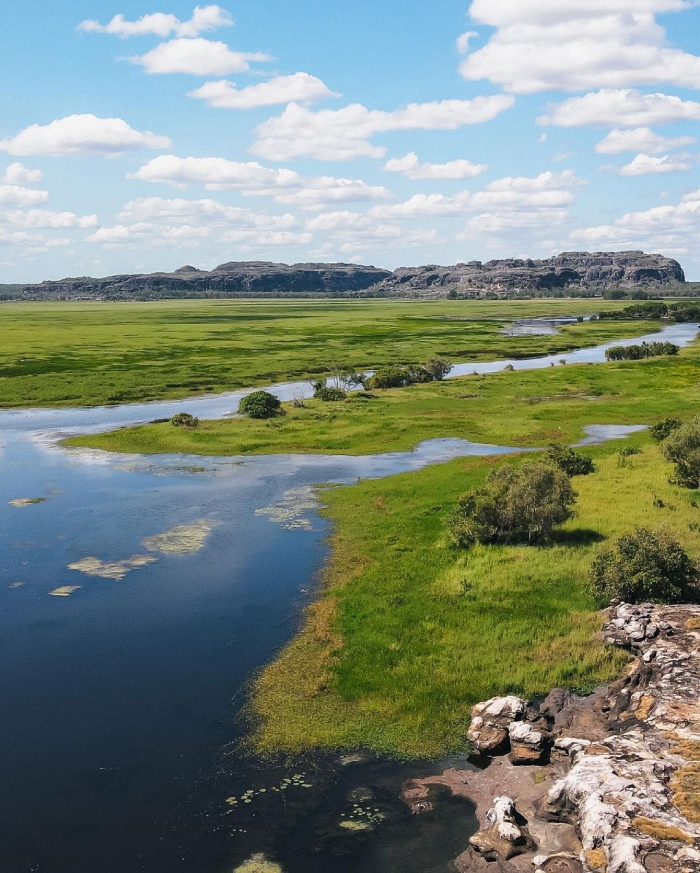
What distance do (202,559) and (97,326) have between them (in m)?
162

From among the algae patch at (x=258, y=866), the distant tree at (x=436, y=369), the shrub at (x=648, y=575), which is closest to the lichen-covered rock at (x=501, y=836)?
the algae patch at (x=258, y=866)

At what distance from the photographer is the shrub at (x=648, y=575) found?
28.3 meters

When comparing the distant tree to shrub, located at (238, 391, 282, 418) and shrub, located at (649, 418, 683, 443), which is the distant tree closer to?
shrub, located at (238, 391, 282, 418)

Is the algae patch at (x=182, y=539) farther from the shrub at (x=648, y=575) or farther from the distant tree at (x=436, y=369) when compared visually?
the distant tree at (x=436, y=369)

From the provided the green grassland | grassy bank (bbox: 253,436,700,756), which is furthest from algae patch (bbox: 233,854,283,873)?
the green grassland

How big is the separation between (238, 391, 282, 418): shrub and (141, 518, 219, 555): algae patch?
30.2 meters

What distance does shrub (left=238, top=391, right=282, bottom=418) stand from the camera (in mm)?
71188

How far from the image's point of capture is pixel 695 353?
11756cm

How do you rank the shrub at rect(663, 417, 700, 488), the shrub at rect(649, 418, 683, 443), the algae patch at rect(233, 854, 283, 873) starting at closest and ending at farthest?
the algae patch at rect(233, 854, 283, 873)
the shrub at rect(663, 417, 700, 488)
the shrub at rect(649, 418, 683, 443)

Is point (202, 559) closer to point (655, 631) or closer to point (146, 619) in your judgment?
point (146, 619)

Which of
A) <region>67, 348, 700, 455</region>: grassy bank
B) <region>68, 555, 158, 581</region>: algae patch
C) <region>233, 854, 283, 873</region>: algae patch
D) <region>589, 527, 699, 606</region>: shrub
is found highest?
<region>67, 348, 700, 455</region>: grassy bank

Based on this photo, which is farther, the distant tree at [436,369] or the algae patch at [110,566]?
the distant tree at [436,369]

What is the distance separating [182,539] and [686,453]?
2895cm

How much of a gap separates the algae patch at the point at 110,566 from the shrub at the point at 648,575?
19634mm
